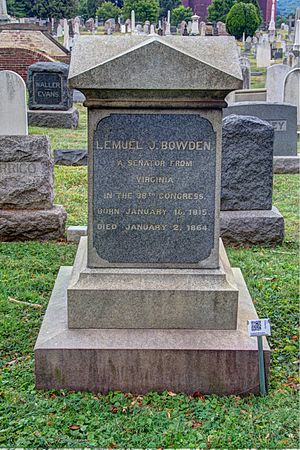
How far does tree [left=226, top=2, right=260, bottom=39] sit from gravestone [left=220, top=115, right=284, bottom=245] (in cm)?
4123

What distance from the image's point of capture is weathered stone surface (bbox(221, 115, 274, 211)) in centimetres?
730

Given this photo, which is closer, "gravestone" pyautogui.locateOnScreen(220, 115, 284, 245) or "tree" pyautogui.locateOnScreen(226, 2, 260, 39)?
"gravestone" pyautogui.locateOnScreen(220, 115, 284, 245)

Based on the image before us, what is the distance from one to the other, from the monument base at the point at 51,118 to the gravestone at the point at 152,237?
42.0 ft

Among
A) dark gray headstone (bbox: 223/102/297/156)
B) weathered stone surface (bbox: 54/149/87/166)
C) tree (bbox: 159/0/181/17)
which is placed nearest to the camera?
dark gray headstone (bbox: 223/102/297/156)

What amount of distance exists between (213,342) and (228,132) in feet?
12.5

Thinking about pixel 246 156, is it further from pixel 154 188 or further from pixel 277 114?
pixel 277 114

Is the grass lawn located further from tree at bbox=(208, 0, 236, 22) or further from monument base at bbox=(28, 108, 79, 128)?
tree at bbox=(208, 0, 236, 22)

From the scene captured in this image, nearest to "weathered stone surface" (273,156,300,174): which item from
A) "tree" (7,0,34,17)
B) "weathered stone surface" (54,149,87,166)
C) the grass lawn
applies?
"weathered stone surface" (54,149,87,166)

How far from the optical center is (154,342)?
13.2ft

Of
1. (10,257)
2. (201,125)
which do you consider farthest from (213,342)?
(10,257)

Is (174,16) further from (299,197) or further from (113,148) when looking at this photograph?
(113,148)

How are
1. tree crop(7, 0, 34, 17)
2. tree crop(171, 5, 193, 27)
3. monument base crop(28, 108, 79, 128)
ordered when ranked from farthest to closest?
tree crop(171, 5, 193, 27) → tree crop(7, 0, 34, 17) → monument base crop(28, 108, 79, 128)

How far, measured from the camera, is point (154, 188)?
4188mm

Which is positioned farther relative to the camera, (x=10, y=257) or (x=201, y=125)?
(x=10, y=257)
